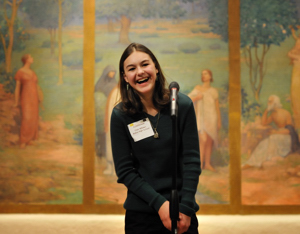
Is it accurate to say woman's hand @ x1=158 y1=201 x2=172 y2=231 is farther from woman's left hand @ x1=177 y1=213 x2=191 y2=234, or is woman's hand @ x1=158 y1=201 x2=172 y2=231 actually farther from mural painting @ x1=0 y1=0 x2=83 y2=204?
mural painting @ x1=0 y1=0 x2=83 y2=204

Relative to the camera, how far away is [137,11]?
3.48 meters

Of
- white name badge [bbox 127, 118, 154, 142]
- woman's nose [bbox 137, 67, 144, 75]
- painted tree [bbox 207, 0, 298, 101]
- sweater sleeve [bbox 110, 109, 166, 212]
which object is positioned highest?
painted tree [bbox 207, 0, 298, 101]

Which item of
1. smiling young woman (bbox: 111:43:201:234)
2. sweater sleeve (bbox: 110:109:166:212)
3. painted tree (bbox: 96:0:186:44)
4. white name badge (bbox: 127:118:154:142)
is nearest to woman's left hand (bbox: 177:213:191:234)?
smiling young woman (bbox: 111:43:201:234)

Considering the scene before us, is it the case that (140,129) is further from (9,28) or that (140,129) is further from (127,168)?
(9,28)

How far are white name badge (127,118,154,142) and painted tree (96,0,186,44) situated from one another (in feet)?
6.15

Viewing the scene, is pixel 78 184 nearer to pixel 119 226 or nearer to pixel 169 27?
pixel 119 226

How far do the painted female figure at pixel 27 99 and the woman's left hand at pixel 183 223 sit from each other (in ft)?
7.57

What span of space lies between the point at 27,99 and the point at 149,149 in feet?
7.23

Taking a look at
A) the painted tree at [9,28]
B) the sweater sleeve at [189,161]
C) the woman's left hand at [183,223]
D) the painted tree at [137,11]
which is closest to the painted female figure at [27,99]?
the painted tree at [9,28]

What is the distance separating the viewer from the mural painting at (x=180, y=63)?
3422 millimetres

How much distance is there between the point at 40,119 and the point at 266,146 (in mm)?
2196

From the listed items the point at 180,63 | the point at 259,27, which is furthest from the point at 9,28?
the point at 259,27

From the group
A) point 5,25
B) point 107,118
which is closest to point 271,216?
point 107,118

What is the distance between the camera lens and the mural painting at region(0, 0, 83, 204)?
11.5 feet
